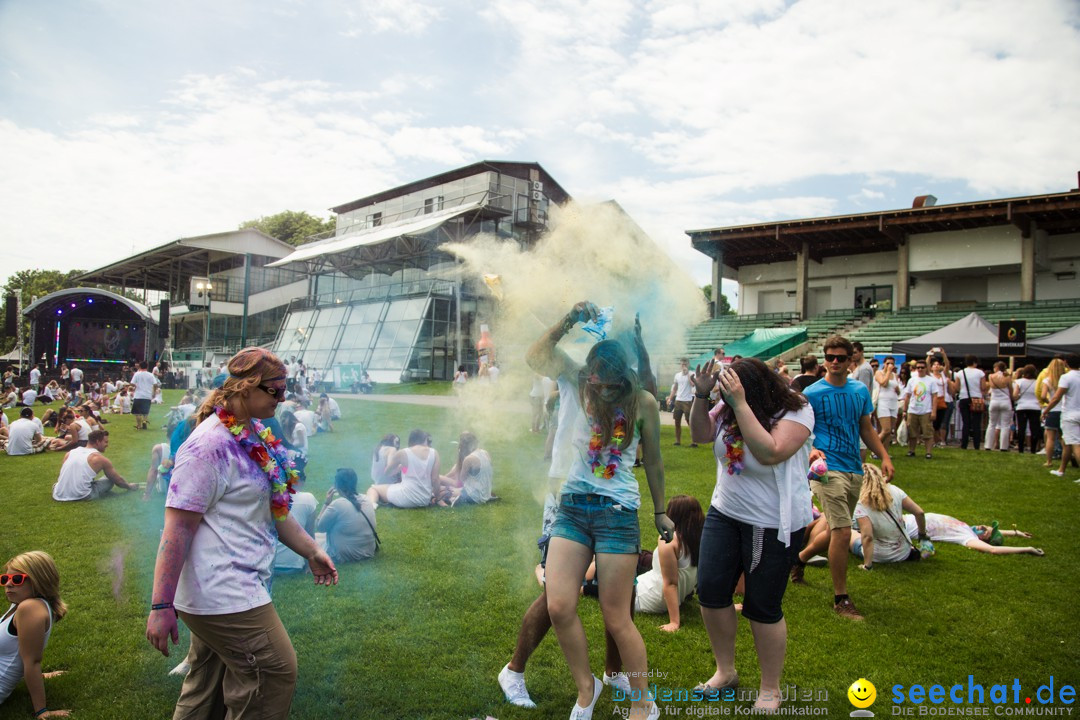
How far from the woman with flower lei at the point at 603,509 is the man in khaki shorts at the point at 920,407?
10.9 m

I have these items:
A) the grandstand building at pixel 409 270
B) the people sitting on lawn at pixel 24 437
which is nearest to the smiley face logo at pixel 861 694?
the grandstand building at pixel 409 270

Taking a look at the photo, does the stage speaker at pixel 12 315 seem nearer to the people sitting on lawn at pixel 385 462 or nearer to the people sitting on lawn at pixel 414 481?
the people sitting on lawn at pixel 385 462

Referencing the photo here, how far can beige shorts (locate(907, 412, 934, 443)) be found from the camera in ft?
39.6

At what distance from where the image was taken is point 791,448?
3.22 meters

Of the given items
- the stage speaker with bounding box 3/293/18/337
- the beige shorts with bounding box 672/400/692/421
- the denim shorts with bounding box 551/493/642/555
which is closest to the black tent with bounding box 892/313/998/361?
the beige shorts with bounding box 672/400/692/421

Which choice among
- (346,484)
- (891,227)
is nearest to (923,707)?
(346,484)

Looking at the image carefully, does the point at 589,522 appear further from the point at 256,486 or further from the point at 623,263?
the point at 623,263

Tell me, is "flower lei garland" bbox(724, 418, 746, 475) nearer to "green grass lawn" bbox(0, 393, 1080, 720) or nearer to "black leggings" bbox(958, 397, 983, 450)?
"green grass lawn" bbox(0, 393, 1080, 720)

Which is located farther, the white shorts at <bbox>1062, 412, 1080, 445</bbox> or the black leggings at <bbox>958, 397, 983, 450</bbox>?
the black leggings at <bbox>958, 397, 983, 450</bbox>

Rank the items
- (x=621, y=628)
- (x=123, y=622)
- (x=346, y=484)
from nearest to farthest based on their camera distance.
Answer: (x=621, y=628), (x=123, y=622), (x=346, y=484)

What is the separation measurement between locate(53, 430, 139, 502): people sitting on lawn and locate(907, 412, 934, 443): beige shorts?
1365 centimetres

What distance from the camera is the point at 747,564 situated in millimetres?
3275

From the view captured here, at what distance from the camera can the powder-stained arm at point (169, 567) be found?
2.24m

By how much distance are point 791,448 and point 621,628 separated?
4.07 feet
